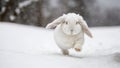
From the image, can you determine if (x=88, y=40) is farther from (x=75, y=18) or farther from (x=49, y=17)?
(x=49, y=17)

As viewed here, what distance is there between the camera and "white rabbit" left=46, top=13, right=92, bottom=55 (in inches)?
271

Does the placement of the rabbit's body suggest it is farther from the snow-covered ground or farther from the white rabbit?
the snow-covered ground

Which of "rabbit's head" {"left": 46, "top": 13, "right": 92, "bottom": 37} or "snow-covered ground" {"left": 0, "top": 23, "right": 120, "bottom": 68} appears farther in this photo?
"rabbit's head" {"left": 46, "top": 13, "right": 92, "bottom": 37}

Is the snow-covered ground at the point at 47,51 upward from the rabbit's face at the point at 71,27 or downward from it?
downward

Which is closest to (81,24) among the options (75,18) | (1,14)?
(75,18)

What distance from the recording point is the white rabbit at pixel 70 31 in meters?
6.88

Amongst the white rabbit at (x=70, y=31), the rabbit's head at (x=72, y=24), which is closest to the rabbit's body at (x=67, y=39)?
the white rabbit at (x=70, y=31)

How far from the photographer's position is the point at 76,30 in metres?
6.89

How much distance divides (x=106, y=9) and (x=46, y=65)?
1600 centimetres

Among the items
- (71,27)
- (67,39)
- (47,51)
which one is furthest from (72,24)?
(47,51)

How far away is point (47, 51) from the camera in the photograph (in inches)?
309

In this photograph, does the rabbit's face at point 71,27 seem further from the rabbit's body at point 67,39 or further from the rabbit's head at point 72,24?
the rabbit's body at point 67,39

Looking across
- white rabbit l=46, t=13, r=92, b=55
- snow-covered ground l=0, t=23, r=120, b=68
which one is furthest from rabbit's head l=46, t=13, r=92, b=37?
snow-covered ground l=0, t=23, r=120, b=68

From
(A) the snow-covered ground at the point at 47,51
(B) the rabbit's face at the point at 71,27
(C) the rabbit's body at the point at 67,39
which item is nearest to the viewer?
(A) the snow-covered ground at the point at 47,51
